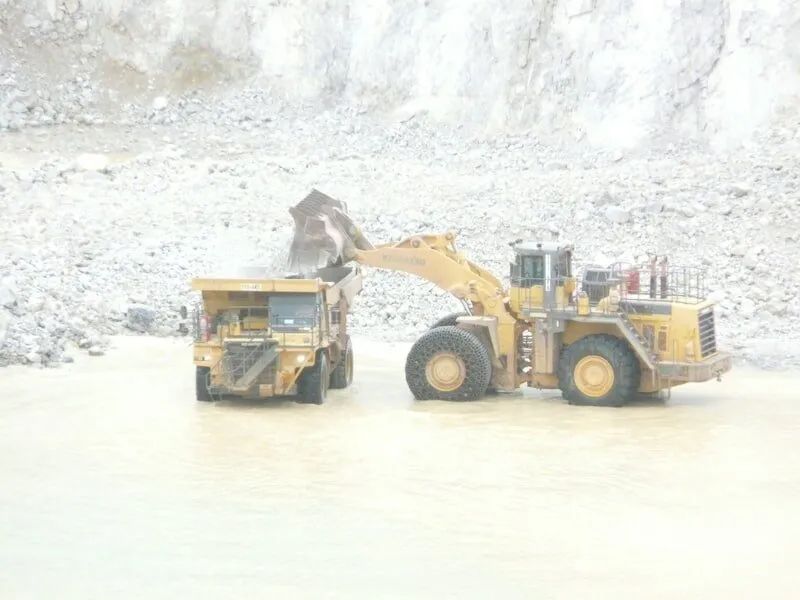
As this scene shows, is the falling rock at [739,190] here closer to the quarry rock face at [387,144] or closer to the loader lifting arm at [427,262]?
the quarry rock face at [387,144]

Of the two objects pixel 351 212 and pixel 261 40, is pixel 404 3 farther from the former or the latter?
pixel 351 212

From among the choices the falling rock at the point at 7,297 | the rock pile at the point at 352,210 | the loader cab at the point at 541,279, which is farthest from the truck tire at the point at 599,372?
the falling rock at the point at 7,297

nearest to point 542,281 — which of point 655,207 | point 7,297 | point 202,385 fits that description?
point 202,385

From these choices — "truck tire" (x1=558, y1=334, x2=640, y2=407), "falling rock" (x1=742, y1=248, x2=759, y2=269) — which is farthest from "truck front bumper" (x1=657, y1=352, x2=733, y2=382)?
"falling rock" (x1=742, y1=248, x2=759, y2=269)

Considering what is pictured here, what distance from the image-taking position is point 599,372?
1853cm

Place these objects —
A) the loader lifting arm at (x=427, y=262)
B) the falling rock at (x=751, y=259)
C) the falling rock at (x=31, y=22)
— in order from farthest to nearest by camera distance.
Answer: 1. the falling rock at (x=31, y=22)
2. the falling rock at (x=751, y=259)
3. the loader lifting arm at (x=427, y=262)

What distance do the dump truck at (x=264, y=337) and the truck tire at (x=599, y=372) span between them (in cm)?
329

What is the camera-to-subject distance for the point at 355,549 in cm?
1253

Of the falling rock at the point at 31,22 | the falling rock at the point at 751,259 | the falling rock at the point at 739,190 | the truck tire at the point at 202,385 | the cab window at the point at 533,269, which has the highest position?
the falling rock at the point at 31,22

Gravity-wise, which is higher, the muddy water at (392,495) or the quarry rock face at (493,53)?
the quarry rock face at (493,53)

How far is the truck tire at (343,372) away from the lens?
20.3 meters

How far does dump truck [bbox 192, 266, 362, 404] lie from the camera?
18.2m

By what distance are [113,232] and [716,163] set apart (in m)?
13.0

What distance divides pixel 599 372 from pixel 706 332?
1.54 meters
